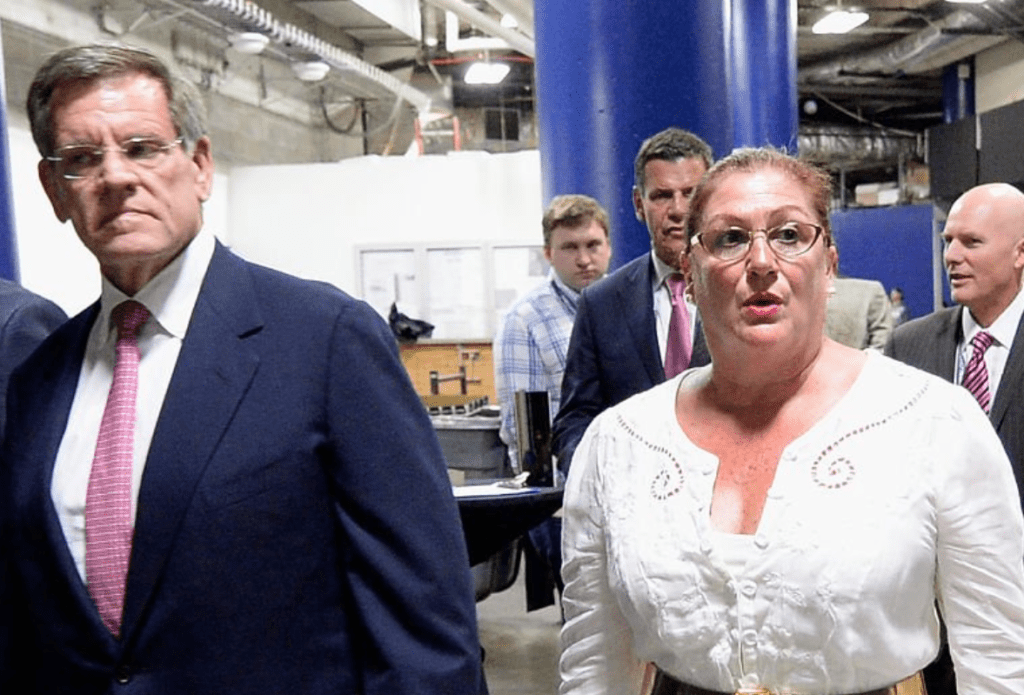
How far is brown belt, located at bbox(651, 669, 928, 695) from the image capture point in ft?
4.43

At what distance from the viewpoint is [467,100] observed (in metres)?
14.3

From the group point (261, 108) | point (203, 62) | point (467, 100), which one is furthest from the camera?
point (467, 100)

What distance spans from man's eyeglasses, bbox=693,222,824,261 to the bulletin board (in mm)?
8294

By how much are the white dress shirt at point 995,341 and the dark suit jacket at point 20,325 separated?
2.02 m

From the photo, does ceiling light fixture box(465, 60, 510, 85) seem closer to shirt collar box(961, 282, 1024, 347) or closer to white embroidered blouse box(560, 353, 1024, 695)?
shirt collar box(961, 282, 1024, 347)

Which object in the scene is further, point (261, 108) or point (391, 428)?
point (261, 108)

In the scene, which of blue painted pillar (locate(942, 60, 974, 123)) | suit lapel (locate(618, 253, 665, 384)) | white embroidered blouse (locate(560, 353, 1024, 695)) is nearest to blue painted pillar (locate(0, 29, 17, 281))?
suit lapel (locate(618, 253, 665, 384))

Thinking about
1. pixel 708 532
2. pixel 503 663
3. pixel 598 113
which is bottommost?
pixel 503 663

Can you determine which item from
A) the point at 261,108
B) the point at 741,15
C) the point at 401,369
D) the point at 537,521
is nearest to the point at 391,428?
the point at 401,369

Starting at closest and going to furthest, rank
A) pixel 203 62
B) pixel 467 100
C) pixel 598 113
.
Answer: pixel 598 113, pixel 203 62, pixel 467 100

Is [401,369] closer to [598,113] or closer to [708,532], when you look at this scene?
[708,532]

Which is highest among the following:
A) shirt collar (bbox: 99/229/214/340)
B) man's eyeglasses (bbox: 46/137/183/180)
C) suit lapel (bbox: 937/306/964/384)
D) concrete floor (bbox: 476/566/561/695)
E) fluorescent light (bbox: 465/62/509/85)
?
fluorescent light (bbox: 465/62/509/85)

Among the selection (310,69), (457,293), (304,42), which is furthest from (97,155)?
(457,293)

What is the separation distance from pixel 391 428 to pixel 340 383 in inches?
2.9
